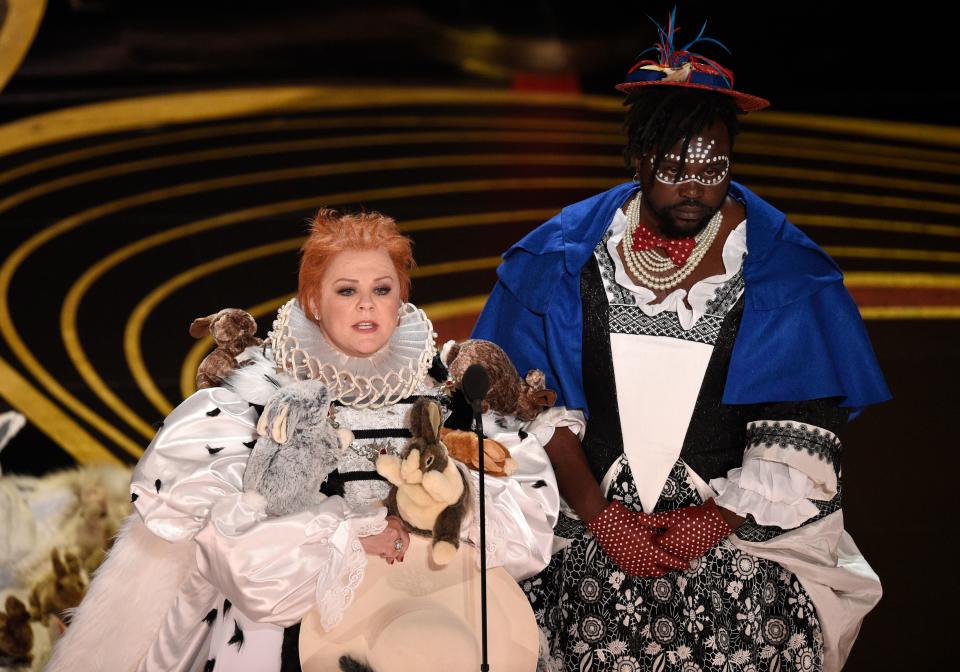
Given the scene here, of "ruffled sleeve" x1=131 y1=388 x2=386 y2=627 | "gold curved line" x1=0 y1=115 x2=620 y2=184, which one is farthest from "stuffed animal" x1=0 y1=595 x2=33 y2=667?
"gold curved line" x1=0 y1=115 x2=620 y2=184

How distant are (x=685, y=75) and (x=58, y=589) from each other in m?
2.46

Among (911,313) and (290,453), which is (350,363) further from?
(911,313)

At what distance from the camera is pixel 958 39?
899cm

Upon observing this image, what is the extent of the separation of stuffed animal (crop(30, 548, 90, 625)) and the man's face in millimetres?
2178

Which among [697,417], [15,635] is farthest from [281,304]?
[697,417]

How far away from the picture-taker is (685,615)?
121 inches

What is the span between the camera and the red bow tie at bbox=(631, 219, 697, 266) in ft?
10.3

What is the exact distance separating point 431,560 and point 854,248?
4145mm

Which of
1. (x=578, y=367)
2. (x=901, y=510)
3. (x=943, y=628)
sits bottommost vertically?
(x=943, y=628)

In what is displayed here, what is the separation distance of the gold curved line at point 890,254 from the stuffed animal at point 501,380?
11.4 feet

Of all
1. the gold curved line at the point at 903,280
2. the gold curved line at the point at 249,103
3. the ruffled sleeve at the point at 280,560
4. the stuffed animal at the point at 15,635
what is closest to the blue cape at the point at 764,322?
the ruffled sleeve at the point at 280,560

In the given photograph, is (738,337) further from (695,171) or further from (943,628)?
(943,628)

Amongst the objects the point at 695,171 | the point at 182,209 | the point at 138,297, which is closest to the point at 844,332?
the point at 695,171

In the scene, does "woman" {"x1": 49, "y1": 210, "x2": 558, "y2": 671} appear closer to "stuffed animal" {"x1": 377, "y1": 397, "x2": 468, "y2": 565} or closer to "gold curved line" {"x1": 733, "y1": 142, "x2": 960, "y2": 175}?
"stuffed animal" {"x1": 377, "y1": 397, "x2": 468, "y2": 565}
